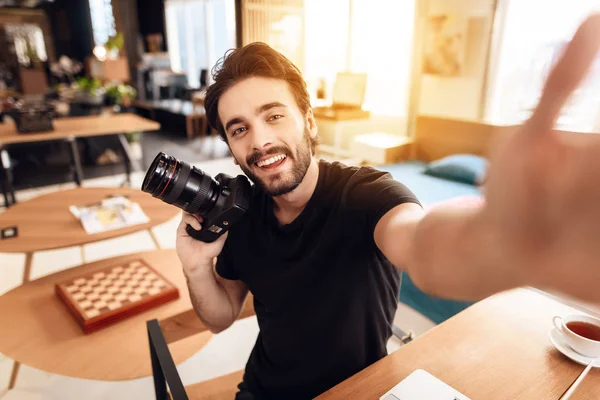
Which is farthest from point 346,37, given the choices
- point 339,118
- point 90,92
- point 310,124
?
point 310,124

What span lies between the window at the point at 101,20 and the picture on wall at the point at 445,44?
814cm

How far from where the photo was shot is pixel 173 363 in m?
0.84

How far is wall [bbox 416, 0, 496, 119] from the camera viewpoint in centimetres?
342

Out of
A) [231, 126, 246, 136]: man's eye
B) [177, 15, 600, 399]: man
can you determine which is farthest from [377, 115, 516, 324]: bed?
[231, 126, 246, 136]: man's eye

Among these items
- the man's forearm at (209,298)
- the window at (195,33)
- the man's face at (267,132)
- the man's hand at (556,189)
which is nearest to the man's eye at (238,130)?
the man's face at (267,132)

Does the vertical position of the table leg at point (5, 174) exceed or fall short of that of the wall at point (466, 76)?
it falls short

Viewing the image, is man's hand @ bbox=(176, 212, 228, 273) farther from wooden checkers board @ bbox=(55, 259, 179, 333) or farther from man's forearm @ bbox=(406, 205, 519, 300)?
man's forearm @ bbox=(406, 205, 519, 300)

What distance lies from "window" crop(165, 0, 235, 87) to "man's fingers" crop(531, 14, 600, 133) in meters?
7.75

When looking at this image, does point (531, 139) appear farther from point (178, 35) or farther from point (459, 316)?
point (178, 35)

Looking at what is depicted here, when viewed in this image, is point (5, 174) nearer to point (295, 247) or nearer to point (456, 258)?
point (295, 247)

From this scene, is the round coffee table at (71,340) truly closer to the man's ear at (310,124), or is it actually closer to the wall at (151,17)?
the man's ear at (310,124)

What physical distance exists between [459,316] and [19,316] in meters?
1.35

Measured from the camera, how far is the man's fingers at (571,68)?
9.9 inches

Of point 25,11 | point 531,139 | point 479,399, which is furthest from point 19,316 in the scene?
point 25,11
